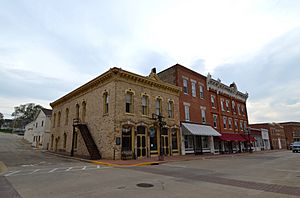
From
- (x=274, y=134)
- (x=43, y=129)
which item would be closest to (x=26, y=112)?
(x=43, y=129)

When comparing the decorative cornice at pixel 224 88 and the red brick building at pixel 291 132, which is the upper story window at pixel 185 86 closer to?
the decorative cornice at pixel 224 88

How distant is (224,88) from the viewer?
34.9 meters

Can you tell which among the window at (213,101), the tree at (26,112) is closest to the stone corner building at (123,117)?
the window at (213,101)

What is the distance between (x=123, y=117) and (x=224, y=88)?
22.3 meters

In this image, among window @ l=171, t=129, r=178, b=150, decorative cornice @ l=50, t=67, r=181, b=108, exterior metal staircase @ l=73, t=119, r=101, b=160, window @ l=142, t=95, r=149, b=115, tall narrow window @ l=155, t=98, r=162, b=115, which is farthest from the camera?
window @ l=171, t=129, r=178, b=150

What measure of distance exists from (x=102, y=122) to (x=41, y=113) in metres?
31.3

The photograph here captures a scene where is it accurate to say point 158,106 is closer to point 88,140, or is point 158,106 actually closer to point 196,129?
point 196,129

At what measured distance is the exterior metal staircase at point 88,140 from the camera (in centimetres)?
1897

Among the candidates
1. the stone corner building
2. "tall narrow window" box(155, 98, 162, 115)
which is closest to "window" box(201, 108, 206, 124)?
the stone corner building

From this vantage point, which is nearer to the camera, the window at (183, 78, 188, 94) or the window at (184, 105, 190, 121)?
the window at (184, 105, 190, 121)

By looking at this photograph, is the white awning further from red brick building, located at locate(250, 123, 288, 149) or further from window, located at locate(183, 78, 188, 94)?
red brick building, located at locate(250, 123, 288, 149)

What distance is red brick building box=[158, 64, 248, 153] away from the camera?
86.5 feet

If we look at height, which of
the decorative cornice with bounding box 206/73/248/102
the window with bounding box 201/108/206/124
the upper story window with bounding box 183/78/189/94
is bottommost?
the window with bounding box 201/108/206/124

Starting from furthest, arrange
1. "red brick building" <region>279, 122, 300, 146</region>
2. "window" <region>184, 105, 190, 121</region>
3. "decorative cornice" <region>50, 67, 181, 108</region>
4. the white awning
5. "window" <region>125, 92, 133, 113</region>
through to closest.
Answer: "red brick building" <region>279, 122, 300, 146</region>, "window" <region>184, 105, 190, 121</region>, the white awning, "window" <region>125, 92, 133, 113</region>, "decorative cornice" <region>50, 67, 181, 108</region>
